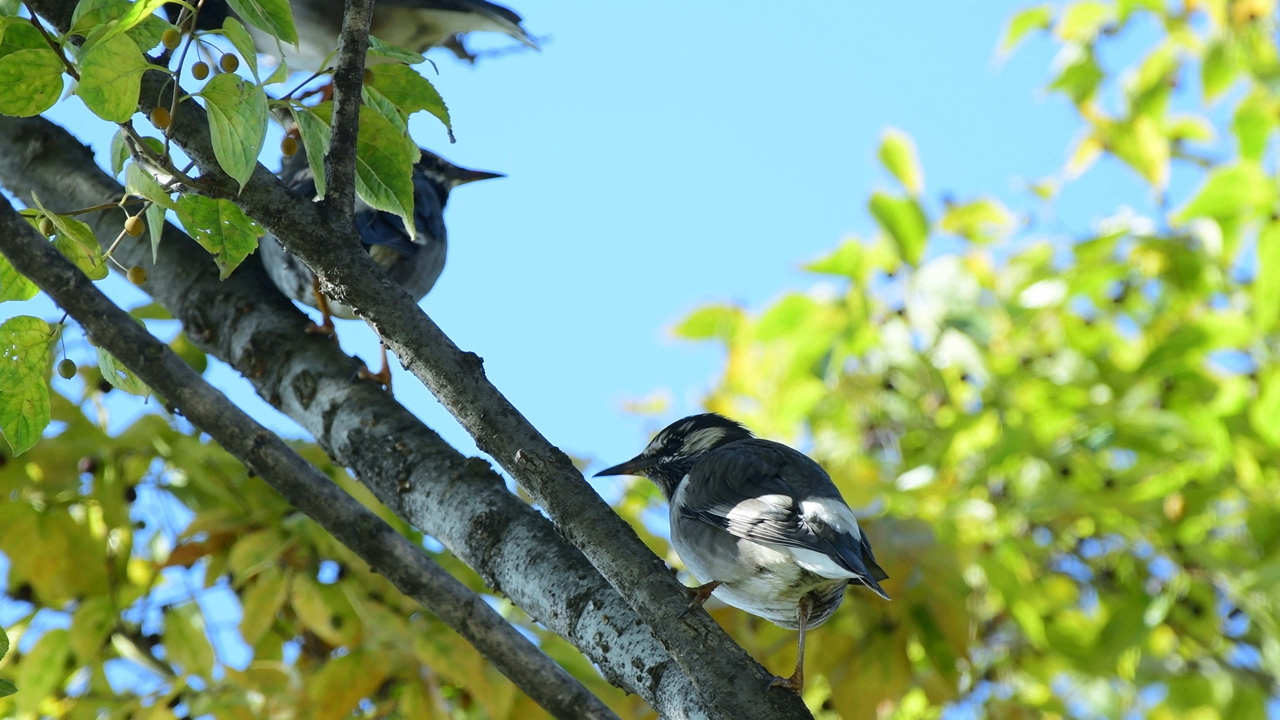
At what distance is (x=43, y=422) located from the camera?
241cm

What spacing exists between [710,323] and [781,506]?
2507mm

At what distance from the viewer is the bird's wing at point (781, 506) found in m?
3.36

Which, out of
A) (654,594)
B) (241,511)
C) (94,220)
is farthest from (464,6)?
(654,594)

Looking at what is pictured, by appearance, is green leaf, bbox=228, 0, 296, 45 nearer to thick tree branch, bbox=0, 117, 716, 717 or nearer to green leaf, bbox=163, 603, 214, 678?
thick tree branch, bbox=0, 117, 716, 717

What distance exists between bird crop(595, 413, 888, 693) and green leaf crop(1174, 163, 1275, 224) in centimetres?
204

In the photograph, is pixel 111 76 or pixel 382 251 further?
pixel 382 251

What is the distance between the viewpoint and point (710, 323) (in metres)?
6.04

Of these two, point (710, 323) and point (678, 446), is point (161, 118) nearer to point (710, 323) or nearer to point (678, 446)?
point (678, 446)

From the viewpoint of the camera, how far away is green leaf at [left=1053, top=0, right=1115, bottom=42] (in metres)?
6.00

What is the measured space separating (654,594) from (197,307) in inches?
87.5

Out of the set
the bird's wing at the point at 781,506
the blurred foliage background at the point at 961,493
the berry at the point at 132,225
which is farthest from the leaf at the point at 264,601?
the berry at the point at 132,225

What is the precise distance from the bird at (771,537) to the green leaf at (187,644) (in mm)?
1664

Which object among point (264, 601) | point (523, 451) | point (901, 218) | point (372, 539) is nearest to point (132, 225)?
point (523, 451)

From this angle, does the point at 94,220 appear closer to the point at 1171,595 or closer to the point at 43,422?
the point at 43,422
